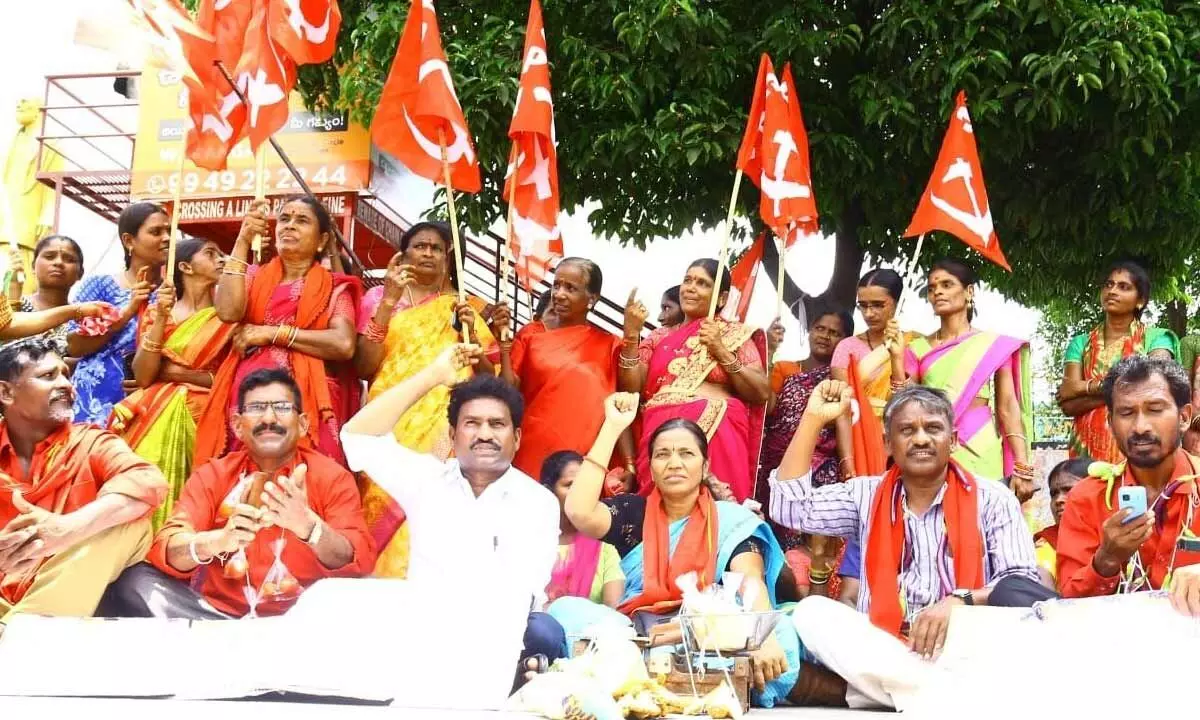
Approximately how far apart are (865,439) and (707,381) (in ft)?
2.77

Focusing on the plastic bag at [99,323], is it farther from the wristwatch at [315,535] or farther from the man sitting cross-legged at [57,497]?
the wristwatch at [315,535]

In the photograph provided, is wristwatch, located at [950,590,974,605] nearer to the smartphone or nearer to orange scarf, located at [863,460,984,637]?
orange scarf, located at [863,460,984,637]

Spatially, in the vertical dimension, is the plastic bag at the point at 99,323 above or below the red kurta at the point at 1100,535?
above

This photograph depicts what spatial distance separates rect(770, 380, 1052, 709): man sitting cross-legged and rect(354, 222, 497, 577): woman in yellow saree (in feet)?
6.23

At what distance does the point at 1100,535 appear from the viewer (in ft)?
14.3

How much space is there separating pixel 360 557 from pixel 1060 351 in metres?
15.8

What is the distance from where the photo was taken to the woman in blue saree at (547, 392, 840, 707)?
468 cm

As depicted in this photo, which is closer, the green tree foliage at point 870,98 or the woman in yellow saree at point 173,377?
the woman in yellow saree at point 173,377

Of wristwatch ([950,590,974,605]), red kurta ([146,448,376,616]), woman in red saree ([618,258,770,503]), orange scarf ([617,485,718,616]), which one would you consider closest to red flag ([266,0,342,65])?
woman in red saree ([618,258,770,503])

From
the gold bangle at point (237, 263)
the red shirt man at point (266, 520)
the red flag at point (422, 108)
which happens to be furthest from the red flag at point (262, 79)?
the red shirt man at point (266, 520)

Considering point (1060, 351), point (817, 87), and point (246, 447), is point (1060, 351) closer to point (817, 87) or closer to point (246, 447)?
point (817, 87)

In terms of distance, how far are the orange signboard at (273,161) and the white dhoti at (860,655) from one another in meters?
9.26

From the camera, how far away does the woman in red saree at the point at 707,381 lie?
6324 mm

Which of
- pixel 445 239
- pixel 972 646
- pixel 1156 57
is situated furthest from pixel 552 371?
pixel 1156 57
